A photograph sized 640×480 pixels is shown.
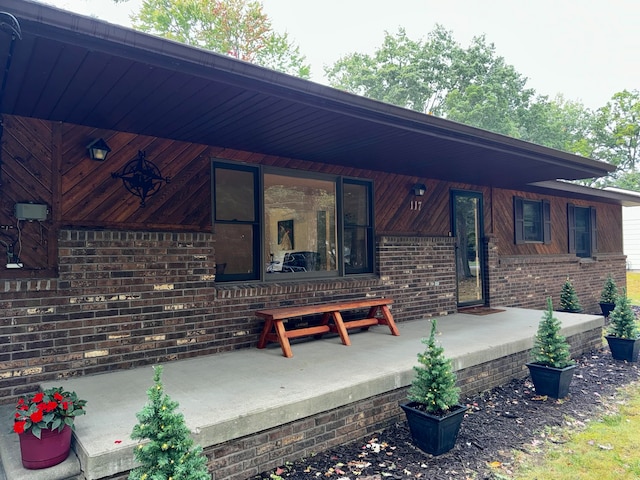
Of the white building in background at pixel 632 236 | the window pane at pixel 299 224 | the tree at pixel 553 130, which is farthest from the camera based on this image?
the tree at pixel 553 130

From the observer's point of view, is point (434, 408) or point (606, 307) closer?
point (434, 408)

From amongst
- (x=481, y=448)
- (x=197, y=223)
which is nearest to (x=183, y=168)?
(x=197, y=223)

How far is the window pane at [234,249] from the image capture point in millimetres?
4535

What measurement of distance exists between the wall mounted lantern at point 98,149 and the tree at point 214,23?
55.5ft

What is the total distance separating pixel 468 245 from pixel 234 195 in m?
4.56

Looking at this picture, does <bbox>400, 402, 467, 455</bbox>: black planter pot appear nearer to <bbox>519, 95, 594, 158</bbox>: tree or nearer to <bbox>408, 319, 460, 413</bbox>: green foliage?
<bbox>408, 319, 460, 413</bbox>: green foliage

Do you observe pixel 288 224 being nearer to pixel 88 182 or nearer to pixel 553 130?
pixel 88 182

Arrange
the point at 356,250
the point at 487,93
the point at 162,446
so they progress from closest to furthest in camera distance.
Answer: the point at 162,446, the point at 356,250, the point at 487,93

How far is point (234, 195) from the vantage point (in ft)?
15.2

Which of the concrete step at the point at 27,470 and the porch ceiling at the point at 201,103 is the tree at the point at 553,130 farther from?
the concrete step at the point at 27,470

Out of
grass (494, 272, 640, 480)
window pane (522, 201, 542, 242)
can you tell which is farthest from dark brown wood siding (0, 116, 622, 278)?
window pane (522, 201, 542, 242)

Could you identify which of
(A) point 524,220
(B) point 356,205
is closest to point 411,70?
(A) point 524,220

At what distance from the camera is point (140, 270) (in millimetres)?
3891

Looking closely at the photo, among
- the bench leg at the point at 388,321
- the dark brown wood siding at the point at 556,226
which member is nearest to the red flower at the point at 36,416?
the bench leg at the point at 388,321
